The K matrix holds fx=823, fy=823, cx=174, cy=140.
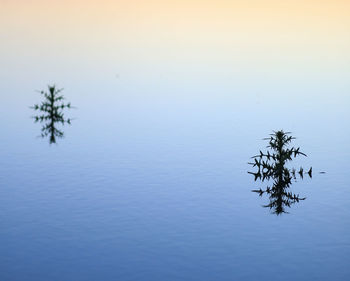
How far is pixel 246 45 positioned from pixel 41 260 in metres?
54.9

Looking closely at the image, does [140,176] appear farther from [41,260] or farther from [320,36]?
[320,36]

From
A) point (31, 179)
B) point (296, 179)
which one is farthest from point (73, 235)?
point (296, 179)

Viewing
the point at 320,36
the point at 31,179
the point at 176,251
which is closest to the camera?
the point at 176,251

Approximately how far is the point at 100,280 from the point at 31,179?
15.4m

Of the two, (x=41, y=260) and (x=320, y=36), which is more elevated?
(x=320, y=36)

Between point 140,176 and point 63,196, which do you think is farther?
point 140,176

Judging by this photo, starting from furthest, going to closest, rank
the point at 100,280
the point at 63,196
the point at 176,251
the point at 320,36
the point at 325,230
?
the point at 320,36
the point at 63,196
the point at 325,230
the point at 176,251
the point at 100,280

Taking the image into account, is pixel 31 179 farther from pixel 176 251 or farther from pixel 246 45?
pixel 246 45

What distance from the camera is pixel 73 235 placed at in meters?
38.4

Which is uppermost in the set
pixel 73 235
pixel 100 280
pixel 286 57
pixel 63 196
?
pixel 286 57

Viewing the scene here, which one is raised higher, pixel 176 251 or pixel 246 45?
pixel 246 45

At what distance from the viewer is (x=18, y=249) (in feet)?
120

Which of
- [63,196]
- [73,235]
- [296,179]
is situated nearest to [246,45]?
[296,179]

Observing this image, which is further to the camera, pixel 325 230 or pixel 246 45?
pixel 246 45
